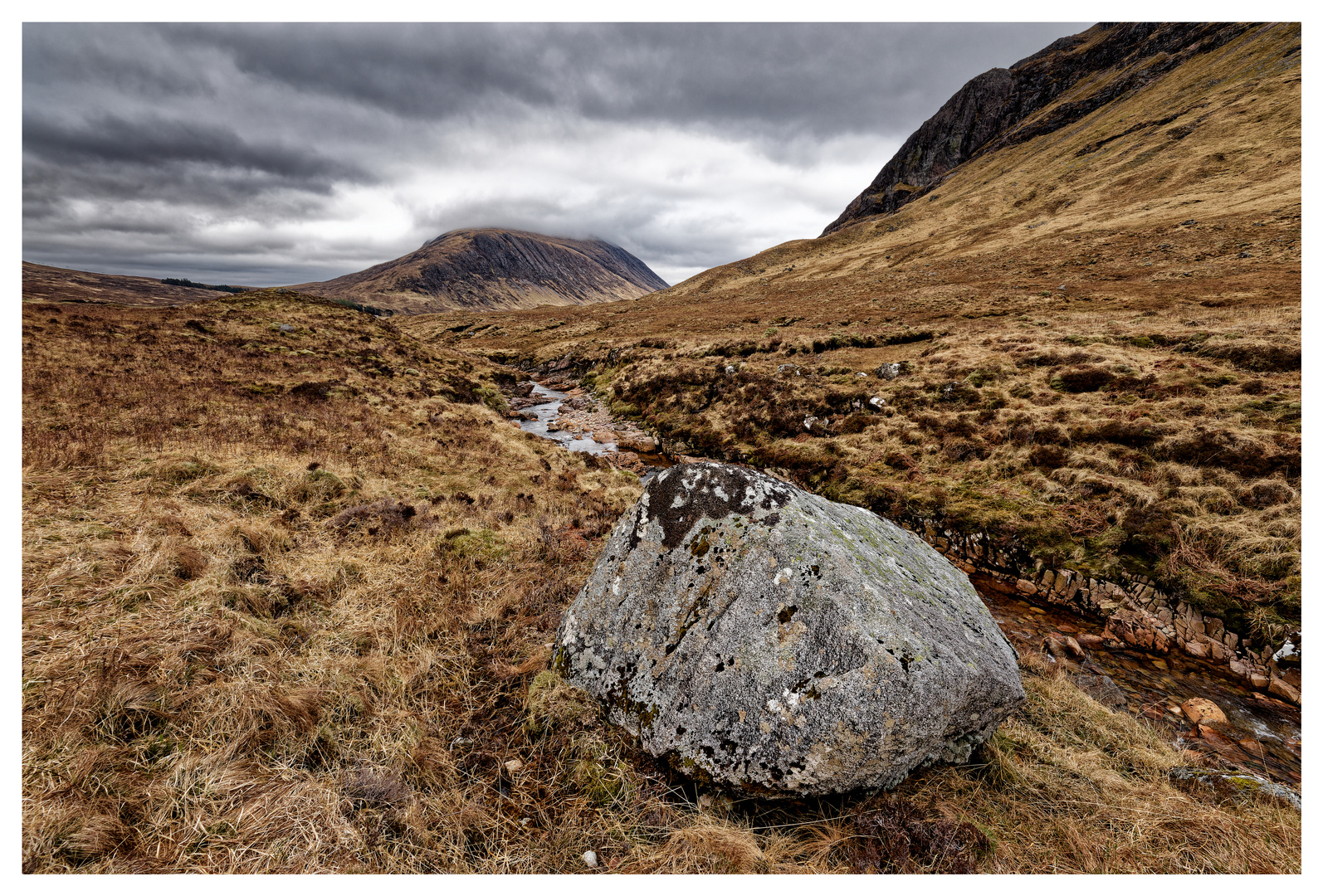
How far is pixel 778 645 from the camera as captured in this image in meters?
4.68

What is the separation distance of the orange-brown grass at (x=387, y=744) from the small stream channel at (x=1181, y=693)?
1.73m

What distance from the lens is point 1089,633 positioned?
32.4 feet

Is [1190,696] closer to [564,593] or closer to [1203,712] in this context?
[1203,712]

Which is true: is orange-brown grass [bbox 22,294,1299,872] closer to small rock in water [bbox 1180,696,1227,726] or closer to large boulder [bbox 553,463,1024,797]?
large boulder [bbox 553,463,1024,797]

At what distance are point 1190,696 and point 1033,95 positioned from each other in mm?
253836

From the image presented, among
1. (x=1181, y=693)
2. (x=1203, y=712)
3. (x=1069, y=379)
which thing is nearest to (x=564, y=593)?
(x=1203, y=712)

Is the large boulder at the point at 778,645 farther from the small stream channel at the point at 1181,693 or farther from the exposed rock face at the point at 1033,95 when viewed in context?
the exposed rock face at the point at 1033,95

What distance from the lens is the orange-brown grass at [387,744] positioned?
3.75 meters

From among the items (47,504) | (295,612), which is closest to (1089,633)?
(295,612)

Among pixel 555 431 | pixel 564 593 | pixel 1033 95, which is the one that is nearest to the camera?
pixel 564 593

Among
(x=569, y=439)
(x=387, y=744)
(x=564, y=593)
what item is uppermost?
(x=387, y=744)

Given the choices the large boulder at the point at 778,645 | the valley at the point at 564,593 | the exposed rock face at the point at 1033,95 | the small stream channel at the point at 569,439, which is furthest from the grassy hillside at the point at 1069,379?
the exposed rock face at the point at 1033,95

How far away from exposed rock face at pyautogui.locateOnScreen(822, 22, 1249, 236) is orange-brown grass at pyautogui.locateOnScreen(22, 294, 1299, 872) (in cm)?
19453

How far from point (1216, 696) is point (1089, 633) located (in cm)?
192
